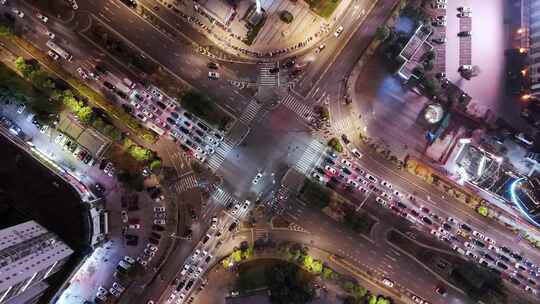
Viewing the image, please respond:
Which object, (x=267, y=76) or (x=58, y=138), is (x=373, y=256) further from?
(x=58, y=138)

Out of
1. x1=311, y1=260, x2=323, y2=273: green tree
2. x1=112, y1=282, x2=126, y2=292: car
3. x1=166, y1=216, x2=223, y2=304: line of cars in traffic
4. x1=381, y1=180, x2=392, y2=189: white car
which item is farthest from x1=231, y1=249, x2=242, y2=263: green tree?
x1=381, y1=180, x2=392, y2=189: white car

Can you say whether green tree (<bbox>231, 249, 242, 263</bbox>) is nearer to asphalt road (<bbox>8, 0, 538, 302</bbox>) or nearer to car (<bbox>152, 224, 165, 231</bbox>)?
asphalt road (<bbox>8, 0, 538, 302</bbox>)

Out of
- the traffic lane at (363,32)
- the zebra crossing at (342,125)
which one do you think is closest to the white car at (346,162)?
the zebra crossing at (342,125)

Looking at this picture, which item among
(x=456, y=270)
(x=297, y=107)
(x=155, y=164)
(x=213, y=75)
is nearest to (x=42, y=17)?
(x=213, y=75)

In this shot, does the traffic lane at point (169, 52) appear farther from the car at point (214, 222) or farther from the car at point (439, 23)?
the car at point (439, 23)

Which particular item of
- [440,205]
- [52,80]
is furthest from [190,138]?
[440,205]

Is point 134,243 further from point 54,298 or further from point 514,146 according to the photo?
point 514,146
